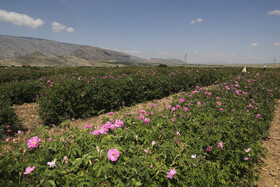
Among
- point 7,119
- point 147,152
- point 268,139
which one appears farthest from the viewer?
point 7,119

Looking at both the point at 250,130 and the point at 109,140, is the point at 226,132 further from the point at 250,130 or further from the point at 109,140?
the point at 109,140

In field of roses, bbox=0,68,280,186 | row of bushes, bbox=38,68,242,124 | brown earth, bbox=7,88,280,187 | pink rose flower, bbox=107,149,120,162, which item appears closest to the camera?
field of roses, bbox=0,68,280,186

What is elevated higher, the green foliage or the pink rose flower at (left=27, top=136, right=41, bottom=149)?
the pink rose flower at (left=27, top=136, right=41, bottom=149)

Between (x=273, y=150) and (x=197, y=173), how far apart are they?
10.2ft

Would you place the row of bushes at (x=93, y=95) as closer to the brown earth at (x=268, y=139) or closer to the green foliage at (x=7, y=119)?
the brown earth at (x=268, y=139)

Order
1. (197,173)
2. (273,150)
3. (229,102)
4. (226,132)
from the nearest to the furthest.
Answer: (197,173), (226,132), (273,150), (229,102)

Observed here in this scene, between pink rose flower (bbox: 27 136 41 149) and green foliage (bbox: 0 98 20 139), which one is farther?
green foliage (bbox: 0 98 20 139)

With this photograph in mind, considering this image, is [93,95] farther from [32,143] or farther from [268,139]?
[268,139]

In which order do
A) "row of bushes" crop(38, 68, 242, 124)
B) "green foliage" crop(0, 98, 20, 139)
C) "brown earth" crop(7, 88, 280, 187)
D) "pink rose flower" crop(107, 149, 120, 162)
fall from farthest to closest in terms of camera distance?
1. "row of bushes" crop(38, 68, 242, 124)
2. "green foliage" crop(0, 98, 20, 139)
3. "brown earth" crop(7, 88, 280, 187)
4. "pink rose flower" crop(107, 149, 120, 162)

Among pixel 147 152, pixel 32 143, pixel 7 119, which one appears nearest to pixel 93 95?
pixel 7 119

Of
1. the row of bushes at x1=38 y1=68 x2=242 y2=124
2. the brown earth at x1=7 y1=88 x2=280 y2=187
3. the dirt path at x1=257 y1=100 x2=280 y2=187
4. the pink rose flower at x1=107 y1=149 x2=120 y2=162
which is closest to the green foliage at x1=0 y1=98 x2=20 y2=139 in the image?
the brown earth at x1=7 y1=88 x2=280 y2=187

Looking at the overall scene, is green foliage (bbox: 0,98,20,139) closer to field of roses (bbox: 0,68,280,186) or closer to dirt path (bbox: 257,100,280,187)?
field of roses (bbox: 0,68,280,186)

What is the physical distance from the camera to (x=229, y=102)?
399 centimetres

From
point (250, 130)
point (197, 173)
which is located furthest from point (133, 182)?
point (250, 130)
